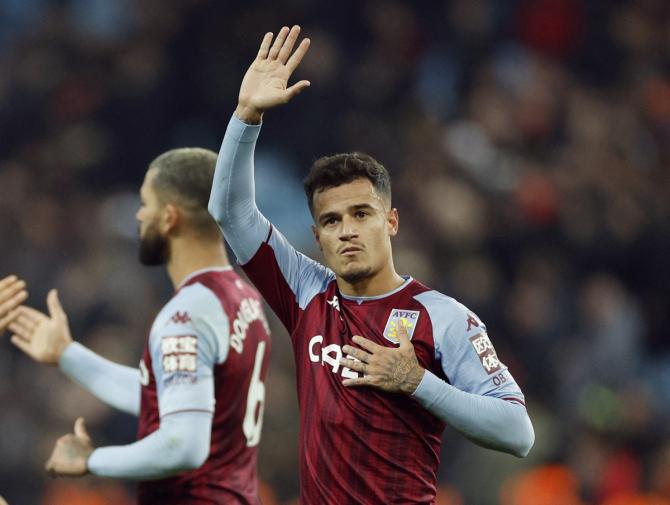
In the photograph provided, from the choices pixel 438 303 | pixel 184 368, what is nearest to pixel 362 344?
pixel 438 303

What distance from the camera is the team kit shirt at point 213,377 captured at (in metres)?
Answer: 4.36

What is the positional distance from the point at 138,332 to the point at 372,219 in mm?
4504

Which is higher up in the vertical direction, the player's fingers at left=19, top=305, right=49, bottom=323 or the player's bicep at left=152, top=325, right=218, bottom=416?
the player's fingers at left=19, top=305, right=49, bottom=323

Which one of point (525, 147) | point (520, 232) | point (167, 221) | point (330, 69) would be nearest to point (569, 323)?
point (520, 232)

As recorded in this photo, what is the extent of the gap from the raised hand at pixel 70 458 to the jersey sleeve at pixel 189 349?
1.05 ft

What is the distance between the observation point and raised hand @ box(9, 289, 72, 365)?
16.7 feet

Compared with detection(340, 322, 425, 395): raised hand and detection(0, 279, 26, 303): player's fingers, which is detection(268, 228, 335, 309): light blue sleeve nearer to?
detection(340, 322, 425, 395): raised hand

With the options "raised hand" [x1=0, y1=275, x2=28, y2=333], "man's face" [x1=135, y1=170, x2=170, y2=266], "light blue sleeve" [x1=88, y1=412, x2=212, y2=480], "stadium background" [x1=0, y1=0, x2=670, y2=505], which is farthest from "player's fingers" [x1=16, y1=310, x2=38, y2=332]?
"stadium background" [x1=0, y1=0, x2=670, y2=505]

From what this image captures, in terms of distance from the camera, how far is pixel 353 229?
4004 mm

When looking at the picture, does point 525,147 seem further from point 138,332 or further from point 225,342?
point 225,342

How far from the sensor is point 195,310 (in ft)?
14.9

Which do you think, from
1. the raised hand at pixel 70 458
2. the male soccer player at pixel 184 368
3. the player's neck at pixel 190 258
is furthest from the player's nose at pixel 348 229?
the raised hand at pixel 70 458

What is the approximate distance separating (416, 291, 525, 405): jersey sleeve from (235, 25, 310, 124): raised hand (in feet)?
2.91

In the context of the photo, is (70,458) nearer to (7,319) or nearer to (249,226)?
(7,319)
